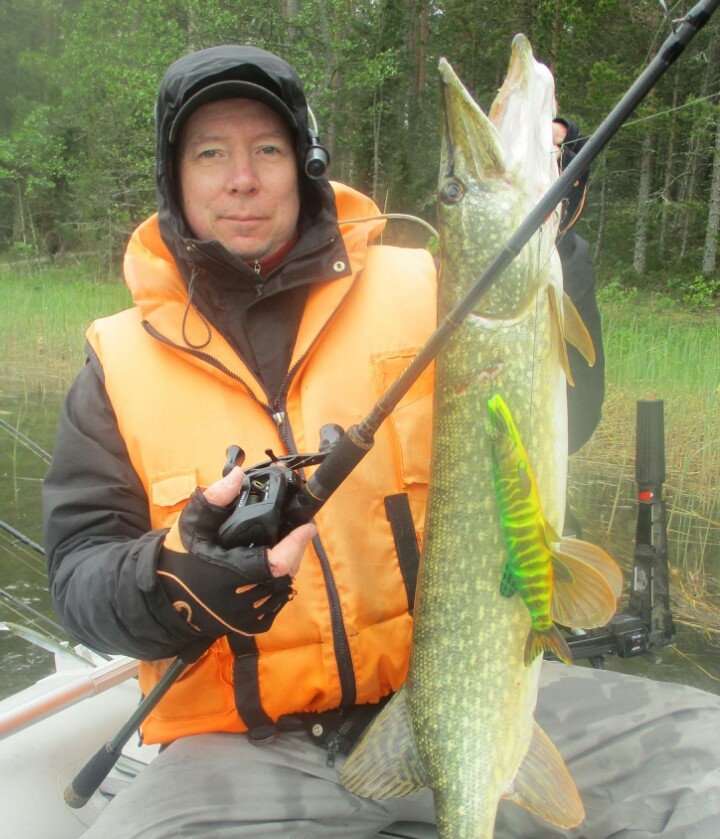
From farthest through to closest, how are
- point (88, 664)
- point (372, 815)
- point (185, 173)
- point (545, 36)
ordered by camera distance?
1. point (545, 36)
2. point (88, 664)
3. point (185, 173)
4. point (372, 815)

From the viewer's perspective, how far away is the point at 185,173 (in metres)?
2.36

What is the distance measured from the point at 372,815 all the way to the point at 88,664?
1.27 metres

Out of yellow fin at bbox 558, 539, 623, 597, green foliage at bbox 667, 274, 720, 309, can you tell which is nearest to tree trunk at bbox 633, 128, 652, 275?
green foliage at bbox 667, 274, 720, 309

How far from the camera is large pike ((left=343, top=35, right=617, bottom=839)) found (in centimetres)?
161

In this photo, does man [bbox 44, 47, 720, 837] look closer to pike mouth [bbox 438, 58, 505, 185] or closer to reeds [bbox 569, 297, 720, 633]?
pike mouth [bbox 438, 58, 505, 185]

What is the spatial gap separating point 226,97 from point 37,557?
3.34 metres

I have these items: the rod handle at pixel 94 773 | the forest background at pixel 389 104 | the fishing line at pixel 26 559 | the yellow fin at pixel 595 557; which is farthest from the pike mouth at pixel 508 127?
the forest background at pixel 389 104

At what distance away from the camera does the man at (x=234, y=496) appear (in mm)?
1832

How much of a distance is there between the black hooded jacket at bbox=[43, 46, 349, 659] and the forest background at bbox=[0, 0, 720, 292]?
1166 cm

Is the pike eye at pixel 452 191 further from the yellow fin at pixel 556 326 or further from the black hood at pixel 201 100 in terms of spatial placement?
the black hood at pixel 201 100

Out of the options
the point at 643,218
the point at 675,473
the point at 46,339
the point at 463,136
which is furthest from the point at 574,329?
the point at 643,218

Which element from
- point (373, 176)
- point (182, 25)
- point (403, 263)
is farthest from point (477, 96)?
point (403, 263)

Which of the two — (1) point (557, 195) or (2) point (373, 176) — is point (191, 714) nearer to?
(1) point (557, 195)

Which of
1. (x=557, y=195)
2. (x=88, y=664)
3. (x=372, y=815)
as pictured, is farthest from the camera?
(x=88, y=664)
